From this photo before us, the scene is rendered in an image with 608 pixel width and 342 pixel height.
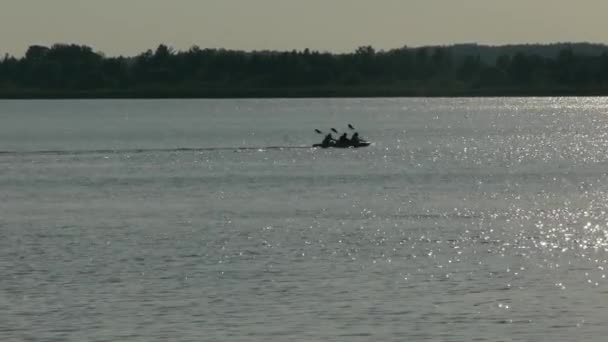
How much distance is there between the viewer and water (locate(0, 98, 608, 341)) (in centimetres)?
3447

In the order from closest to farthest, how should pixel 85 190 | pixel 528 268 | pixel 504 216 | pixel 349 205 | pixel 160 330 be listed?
pixel 160 330
pixel 528 268
pixel 504 216
pixel 349 205
pixel 85 190

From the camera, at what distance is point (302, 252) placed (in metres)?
47.8

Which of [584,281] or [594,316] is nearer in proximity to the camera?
[594,316]

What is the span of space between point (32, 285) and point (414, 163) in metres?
65.7

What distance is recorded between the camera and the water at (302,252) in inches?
1357

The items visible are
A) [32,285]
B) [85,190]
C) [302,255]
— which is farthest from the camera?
[85,190]

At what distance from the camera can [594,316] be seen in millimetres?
34875

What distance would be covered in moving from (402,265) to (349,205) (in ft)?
73.5

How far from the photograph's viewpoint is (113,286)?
40.2m

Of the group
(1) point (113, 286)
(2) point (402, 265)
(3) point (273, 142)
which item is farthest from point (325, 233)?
(3) point (273, 142)

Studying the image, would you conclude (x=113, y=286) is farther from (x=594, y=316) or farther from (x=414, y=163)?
(x=414, y=163)

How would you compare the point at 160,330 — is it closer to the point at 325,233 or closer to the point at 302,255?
the point at 302,255

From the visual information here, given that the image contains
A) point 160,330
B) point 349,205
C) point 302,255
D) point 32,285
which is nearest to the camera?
point 160,330

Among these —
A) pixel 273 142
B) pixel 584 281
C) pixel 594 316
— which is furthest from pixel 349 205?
pixel 273 142
